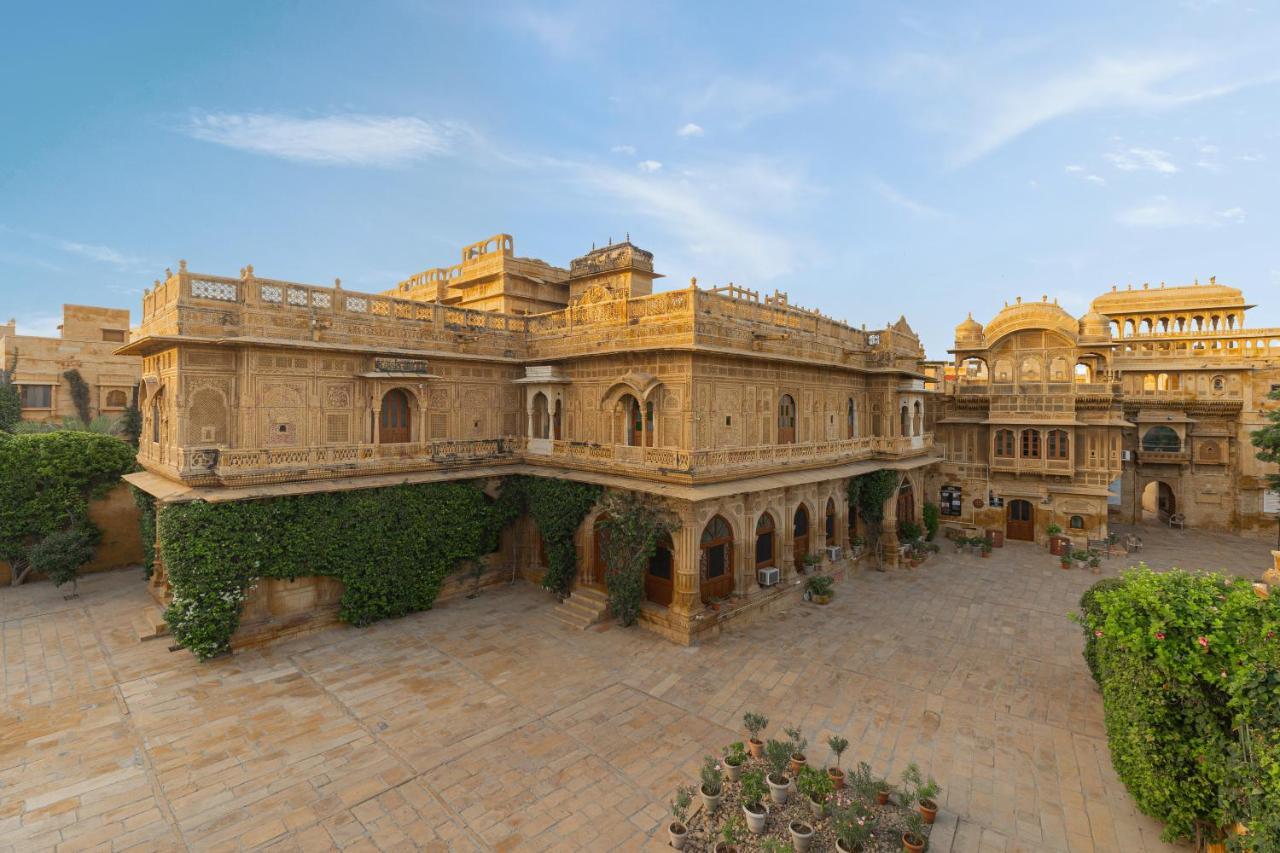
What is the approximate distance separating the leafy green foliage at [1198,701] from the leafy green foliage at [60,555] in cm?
2672

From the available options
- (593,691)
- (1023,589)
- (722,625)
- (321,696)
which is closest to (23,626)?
(321,696)

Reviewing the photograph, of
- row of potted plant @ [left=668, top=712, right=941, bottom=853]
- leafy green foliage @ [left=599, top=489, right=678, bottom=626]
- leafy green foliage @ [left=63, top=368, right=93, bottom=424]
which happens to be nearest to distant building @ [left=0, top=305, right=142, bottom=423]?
leafy green foliage @ [left=63, top=368, right=93, bottom=424]

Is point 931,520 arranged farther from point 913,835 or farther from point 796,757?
point 913,835

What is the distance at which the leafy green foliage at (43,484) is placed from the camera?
19.0 meters

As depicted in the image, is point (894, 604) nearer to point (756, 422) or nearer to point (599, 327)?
point (756, 422)

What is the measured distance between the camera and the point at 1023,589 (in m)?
20.7

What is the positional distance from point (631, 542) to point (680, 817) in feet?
26.9

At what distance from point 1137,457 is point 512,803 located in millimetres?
36635

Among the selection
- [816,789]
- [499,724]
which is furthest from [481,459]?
[816,789]

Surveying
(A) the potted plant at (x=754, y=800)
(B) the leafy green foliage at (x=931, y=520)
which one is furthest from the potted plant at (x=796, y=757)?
(B) the leafy green foliage at (x=931, y=520)

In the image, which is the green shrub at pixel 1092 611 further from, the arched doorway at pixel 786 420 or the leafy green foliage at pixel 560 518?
the leafy green foliage at pixel 560 518

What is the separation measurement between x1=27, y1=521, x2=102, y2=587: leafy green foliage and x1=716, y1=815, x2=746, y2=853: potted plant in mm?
21612

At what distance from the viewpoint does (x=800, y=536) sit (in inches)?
822

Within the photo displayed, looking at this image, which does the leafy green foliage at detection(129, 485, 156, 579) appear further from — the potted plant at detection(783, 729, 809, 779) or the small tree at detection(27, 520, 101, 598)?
the potted plant at detection(783, 729, 809, 779)
